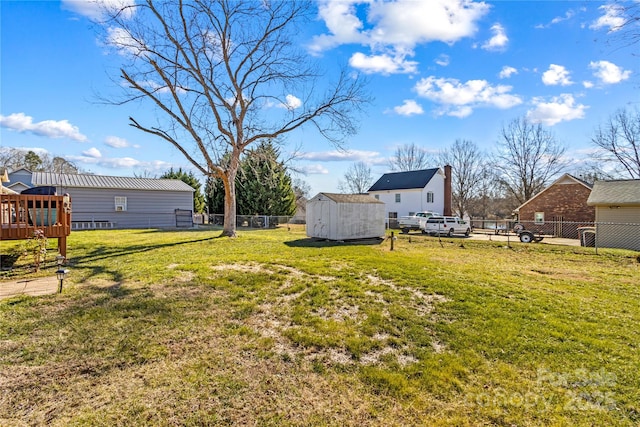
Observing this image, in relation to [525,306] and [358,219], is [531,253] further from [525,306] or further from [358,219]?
[525,306]

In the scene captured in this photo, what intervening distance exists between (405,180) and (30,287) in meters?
33.3

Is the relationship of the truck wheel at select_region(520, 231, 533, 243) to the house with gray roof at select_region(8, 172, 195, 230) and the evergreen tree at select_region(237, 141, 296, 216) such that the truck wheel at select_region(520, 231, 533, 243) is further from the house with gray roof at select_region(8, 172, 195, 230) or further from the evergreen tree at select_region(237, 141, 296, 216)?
the house with gray roof at select_region(8, 172, 195, 230)

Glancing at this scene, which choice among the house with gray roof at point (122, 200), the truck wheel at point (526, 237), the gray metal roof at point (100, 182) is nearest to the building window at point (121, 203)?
the house with gray roof at point (122, 200)

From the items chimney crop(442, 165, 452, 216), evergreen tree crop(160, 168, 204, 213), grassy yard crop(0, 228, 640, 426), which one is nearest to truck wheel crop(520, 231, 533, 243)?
grassy yard crop(0, 228, 640, 426)

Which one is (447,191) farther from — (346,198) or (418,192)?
(346,198)

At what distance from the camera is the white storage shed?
1480 centimetres

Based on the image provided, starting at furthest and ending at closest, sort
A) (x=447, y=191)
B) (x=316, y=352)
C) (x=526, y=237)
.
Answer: (x=447, y=191), (x=526, y=237), (x=316, y=352)

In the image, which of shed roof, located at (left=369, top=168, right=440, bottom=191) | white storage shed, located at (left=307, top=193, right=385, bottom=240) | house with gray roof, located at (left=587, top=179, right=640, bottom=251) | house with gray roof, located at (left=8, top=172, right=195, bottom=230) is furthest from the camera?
shed roof, located at (left=369, top=168, right=440, bottom=191)

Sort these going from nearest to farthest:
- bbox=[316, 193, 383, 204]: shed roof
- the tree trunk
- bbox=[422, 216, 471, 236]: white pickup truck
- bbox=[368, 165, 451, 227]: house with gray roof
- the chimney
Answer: bbox=[316, 193, 383, 204]: shed roof
the tree trunk
bbox=[422, 216, 471, 236]: white pickup truck
bbox=[368, 165, 451, 227]: house with gray roof
the chimney

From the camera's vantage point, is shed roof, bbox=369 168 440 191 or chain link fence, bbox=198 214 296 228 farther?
shed roof, bbox=369 168 440 191

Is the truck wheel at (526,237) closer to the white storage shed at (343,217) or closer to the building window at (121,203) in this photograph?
the white storage shed at (343,217)

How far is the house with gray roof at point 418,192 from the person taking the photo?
32.9 metres

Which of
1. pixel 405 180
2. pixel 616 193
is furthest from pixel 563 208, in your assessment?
pixel 405 180

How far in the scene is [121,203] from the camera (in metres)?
21.1
